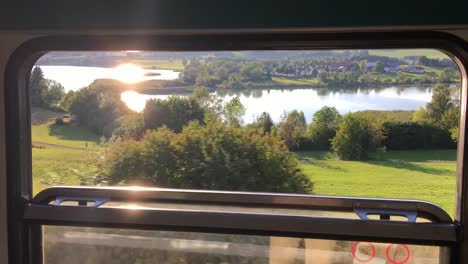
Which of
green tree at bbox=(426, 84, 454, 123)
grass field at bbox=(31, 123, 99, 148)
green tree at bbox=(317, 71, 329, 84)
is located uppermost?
green tree at bbox=(317, 71, 329, 84)

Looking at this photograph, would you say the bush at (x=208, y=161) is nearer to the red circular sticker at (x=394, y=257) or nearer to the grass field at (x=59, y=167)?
the grass field at (x=59, y=167)

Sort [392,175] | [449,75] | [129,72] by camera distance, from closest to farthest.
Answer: [449,75], [392,175], [129,72]

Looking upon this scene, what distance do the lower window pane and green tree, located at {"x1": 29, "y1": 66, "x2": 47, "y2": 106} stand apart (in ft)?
1.69

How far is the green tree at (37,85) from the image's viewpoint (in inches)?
77.2

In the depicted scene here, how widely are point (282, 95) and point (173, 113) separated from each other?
43 centimetres

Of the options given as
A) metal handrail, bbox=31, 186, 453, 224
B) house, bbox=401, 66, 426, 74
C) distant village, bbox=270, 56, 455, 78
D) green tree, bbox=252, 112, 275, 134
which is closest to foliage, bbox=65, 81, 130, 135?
metal handrail, bbox=31, 186, 453, 224

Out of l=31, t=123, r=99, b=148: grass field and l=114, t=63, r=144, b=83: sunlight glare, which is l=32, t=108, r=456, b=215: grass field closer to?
l=31, t=123, r=99, b=148: grass field

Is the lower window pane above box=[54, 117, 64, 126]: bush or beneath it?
beneath

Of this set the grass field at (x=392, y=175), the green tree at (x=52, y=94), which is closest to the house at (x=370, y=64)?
the grass field at (x=392, y=175)

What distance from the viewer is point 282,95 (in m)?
1.83

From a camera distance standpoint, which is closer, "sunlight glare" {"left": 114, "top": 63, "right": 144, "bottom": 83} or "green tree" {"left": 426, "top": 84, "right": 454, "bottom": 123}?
"green tree" {"left": 426, "top": 84, "right": 454, "bottom": 123}

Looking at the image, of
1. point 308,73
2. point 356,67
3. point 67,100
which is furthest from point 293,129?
point 67,100

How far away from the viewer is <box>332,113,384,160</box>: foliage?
1.80 metres

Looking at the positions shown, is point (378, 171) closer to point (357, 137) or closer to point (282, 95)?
point (357, 137)
